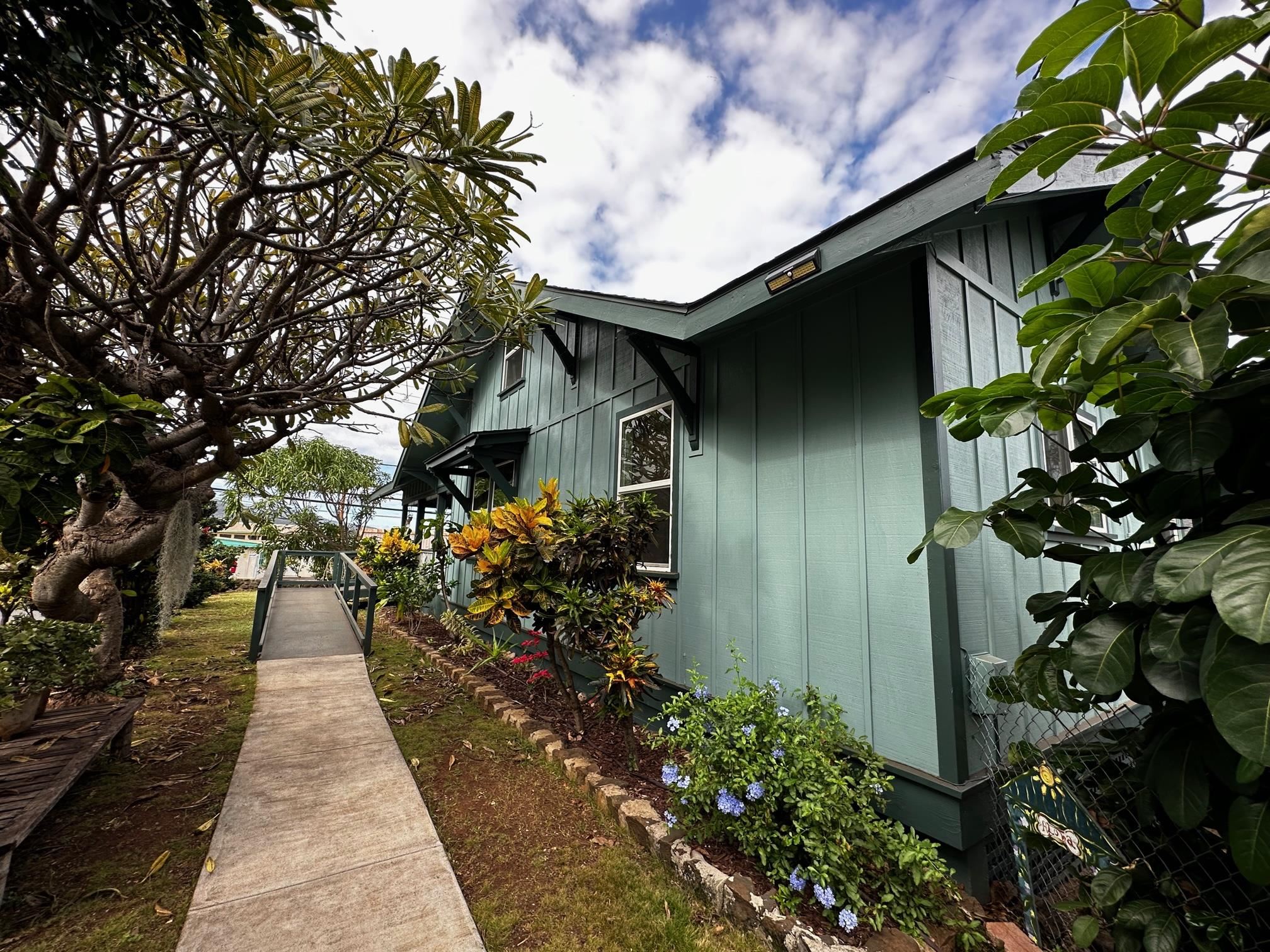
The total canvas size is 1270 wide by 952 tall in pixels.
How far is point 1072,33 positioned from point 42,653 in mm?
5662

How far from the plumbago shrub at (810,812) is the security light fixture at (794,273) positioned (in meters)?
2.30

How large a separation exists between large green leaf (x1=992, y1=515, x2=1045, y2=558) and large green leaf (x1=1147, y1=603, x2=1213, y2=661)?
0.31m

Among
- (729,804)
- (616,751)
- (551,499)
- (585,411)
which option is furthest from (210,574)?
(729,804)

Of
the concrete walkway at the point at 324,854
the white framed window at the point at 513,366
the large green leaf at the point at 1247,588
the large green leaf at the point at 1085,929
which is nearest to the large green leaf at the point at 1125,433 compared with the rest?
the large green leaf at the point at 1247,588

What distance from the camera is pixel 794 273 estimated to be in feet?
8.86

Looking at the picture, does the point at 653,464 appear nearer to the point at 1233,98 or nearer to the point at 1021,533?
the point at 1021,533

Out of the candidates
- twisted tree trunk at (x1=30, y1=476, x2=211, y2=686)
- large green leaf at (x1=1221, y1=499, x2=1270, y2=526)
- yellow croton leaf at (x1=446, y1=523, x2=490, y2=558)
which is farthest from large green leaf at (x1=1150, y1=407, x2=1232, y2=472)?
twisted tree trunk at (x1=30, y1=476, x2=211, y2=686)

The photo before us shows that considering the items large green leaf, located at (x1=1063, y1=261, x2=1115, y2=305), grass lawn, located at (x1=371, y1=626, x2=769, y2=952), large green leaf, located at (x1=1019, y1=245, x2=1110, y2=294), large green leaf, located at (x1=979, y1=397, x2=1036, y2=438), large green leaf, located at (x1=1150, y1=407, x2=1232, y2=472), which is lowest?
A: grass lawn, located at (x1=371, y1=626, x2=769, y2=952)

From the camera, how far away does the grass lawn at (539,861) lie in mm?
2102

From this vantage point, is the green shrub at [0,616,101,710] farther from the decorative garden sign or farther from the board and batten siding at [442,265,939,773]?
the decorative garden sign

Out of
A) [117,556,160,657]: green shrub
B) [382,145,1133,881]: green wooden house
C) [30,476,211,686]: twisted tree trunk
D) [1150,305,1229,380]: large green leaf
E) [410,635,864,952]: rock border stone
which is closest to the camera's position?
[1150,305,1229,380]: large green leaf

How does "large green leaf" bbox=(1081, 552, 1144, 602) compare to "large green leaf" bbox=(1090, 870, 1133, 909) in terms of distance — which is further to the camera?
"large green leaf" bbox=(1090, 870, 1133, 909)

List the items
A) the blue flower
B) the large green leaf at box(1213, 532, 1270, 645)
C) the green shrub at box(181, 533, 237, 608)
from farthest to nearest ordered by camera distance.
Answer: the green shrub at box(181, 533, 237, 608) → the blue flower → the large green leaf at box(1213, 532, 1270, 645)

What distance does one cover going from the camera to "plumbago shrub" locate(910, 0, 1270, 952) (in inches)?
41.1
